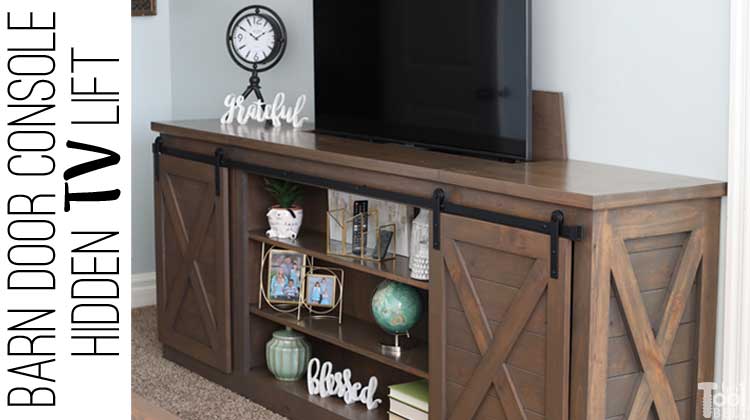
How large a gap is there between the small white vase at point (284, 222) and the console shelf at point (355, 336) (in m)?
0.26

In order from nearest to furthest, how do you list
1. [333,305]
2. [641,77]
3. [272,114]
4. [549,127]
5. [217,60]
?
[641,77]
[549,127]
[333,305]
[272,114]
[217,60]

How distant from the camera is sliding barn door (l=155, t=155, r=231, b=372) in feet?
12.0

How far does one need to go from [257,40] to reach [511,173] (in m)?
1.57

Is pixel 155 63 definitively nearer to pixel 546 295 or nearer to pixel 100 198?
pixel 546 295

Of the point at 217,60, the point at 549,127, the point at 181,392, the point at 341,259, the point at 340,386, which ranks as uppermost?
the point at 217,60

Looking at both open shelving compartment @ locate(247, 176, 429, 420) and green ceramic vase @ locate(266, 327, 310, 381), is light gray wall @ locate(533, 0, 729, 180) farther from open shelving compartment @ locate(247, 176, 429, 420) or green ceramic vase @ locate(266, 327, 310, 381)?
green ceramic vase @ locate(266, 327, 310, 381)

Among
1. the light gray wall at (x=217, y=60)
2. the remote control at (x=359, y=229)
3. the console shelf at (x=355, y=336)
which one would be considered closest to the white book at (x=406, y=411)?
the console shelf at (x=355, y=336)

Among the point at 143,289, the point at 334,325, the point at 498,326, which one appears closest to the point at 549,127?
the point at 498,326

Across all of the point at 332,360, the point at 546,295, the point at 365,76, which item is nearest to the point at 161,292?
the point at 332,360

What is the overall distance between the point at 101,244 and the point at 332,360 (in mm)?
2513

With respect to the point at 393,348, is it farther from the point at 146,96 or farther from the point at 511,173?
the point at 146,96

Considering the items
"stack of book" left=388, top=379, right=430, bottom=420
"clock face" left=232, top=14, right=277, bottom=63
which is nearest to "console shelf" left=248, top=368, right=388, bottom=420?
"stack of book" left=388, top=379, right=430, bottom=420

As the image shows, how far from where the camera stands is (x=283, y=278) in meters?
3.57

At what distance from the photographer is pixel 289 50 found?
158 inches
